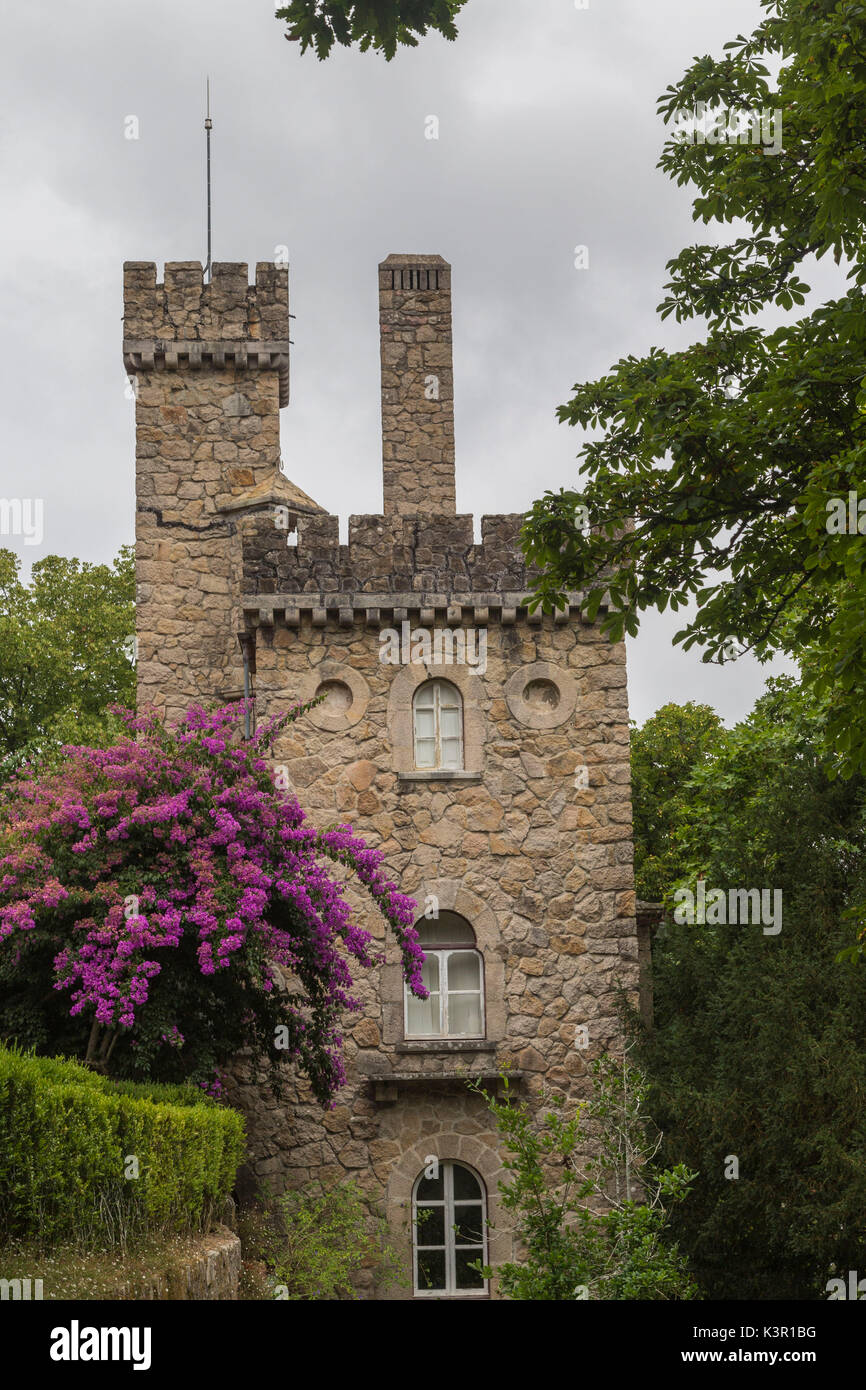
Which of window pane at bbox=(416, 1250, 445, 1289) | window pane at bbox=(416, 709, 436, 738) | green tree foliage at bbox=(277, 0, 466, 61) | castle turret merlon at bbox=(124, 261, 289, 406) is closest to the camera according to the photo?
green tree foliage at bbox=(277, 0, 466, 61)

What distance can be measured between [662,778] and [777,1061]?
54.5ft

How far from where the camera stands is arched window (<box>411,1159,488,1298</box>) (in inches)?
700

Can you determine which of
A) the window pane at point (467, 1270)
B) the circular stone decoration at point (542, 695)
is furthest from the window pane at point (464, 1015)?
the circular stone decoration at point (542, 695)

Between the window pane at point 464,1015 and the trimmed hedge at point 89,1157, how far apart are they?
681 centimetres

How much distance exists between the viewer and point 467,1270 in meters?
17.9

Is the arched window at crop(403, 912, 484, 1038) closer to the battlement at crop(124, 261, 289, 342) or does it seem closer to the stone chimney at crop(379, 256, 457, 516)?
the stone chimney at crop(379, 256, 457, 516)

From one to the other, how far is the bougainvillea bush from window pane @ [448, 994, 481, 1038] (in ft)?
6.39

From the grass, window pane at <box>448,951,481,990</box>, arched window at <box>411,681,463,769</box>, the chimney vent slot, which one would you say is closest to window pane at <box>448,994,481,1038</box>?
window pane at <box>448,951,481,990</box>

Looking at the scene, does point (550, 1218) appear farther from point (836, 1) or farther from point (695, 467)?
point (836, 1)

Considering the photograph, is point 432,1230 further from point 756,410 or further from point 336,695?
point 756,410

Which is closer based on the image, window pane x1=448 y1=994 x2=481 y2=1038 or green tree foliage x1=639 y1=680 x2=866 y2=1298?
green tree foliage x1=639 y1=680 x2=866 y2=1298
